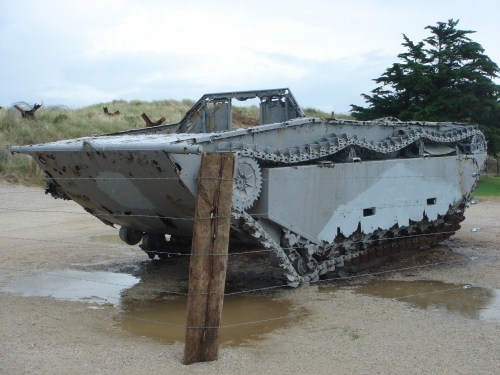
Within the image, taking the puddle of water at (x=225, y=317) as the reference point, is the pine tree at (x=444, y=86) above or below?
above

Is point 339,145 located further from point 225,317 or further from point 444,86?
point 444,86

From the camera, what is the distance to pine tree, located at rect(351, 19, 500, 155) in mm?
23312

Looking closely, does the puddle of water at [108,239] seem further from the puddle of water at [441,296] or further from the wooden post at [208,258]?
the wooden post at [208,258]

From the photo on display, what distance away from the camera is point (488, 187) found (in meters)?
23.1

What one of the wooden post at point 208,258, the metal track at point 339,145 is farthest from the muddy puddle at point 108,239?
the wooden post at point 208,258

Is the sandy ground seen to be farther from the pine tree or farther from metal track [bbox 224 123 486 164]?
the pine tree

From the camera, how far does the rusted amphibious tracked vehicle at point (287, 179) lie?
7656 millimetres

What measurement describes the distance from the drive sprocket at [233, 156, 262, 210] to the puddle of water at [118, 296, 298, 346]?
1224 millimetres

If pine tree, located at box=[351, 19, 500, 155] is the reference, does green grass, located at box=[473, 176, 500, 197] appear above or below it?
below

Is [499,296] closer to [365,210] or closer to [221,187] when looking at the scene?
[365,210]

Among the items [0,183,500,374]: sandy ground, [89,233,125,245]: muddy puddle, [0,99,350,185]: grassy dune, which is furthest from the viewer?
[0,99,350,185]: grassy dune

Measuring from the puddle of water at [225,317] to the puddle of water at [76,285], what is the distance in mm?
579

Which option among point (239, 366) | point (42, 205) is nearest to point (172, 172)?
point (239, 366)

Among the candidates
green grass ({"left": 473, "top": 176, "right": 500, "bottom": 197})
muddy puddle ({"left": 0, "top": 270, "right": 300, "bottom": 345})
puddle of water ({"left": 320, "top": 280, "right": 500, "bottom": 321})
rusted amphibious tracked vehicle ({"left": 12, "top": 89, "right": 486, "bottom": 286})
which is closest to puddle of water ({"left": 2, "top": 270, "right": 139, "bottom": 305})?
muddy puddle ({"left": 0, "top": 270, "right": 300, "bottom": 345})
